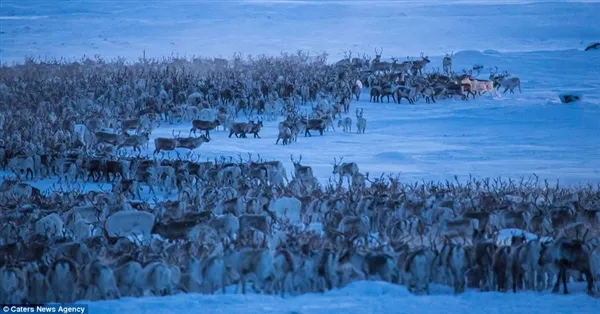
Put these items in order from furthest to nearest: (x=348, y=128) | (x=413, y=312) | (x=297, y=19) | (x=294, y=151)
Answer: (x=297, y=19) < (x=348, y=128) < (x=294, y=151) < (x=413, y=312)

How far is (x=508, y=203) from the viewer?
1334 centimetres

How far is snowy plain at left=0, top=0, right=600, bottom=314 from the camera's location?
9.59 metres

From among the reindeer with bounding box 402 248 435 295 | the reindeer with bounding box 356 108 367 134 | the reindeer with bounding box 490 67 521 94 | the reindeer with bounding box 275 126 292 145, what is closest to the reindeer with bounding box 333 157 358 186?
the reindeer with bounding box 275 126 292 145

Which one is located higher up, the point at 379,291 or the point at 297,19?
the point at 297,19

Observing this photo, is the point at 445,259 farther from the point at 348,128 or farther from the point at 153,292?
the point at 348,128

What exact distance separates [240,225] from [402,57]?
111 ft

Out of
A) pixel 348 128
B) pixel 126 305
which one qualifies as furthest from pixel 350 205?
pixel 348 128

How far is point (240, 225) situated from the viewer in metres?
12.1

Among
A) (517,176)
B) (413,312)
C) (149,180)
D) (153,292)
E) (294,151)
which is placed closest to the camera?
(413,312)

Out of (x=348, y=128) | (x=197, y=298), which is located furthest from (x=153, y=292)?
(x=348, y=128)

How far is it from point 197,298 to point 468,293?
106 inches

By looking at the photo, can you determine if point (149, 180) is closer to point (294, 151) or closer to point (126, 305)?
point (294, 151)

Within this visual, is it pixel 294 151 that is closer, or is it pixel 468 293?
pixel 468 293

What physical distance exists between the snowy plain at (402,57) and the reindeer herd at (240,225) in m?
0.30
